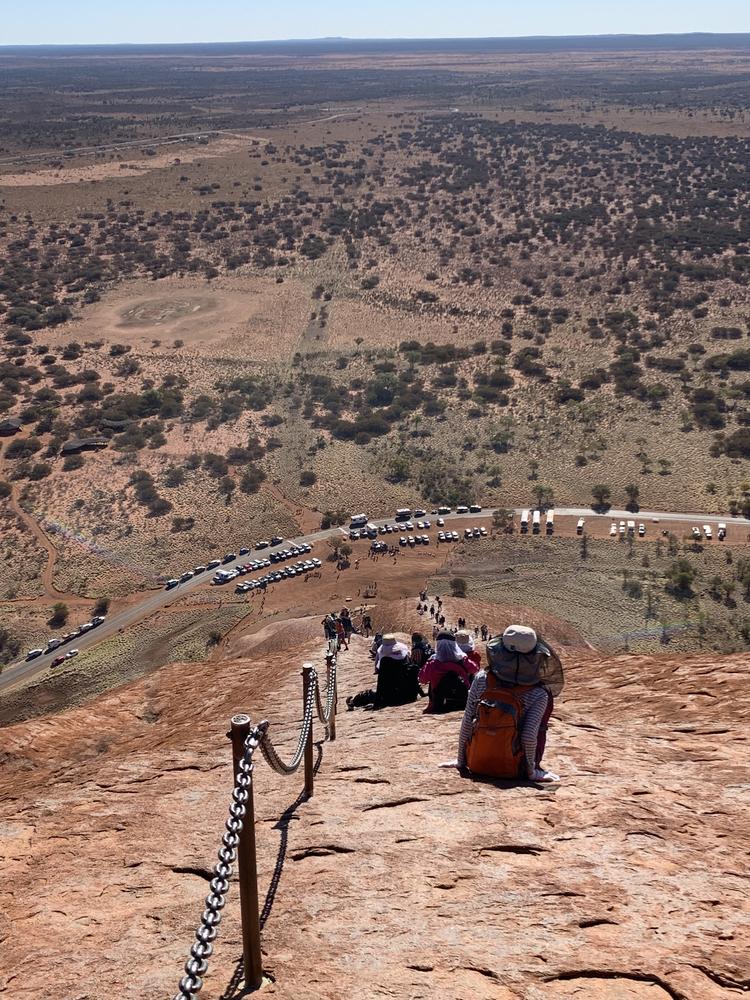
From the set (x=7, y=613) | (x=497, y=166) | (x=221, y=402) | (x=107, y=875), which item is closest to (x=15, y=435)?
(x=221, y=402)

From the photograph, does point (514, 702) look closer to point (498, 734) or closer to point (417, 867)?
point (498, 734)

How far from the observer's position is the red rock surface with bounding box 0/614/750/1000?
18.2ft

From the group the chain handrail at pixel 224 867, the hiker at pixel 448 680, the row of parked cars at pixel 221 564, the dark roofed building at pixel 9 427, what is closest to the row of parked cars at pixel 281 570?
the row of parked cars at pixel 221 564

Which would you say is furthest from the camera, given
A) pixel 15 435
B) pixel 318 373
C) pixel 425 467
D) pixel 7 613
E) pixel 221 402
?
pixel 318 373

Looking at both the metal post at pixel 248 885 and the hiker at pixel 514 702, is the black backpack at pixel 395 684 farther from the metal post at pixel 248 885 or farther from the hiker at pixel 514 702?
the metal post at pixel 248 885

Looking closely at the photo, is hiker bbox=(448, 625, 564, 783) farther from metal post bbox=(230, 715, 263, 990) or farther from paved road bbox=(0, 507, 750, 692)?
paved road bbox=(0, 507, 750, 692)

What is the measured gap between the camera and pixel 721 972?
17.5 ft

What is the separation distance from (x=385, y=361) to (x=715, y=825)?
54.2 metres

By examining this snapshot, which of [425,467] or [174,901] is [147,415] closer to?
[425,467]

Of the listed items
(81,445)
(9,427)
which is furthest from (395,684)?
(9,427)

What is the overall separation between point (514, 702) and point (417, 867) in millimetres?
1735

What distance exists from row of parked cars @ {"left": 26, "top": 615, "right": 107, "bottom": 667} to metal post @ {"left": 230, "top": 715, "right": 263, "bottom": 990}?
1086 inches

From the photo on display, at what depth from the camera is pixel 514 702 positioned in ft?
25.3

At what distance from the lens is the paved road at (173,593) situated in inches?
1216
